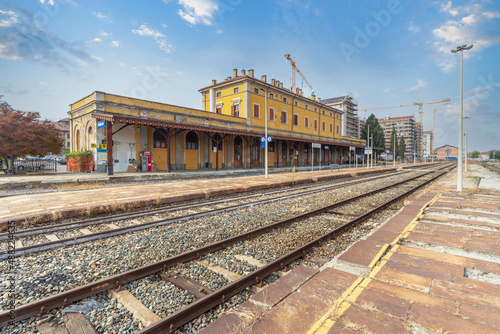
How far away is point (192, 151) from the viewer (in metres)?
25.2

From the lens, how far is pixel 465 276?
3232 mm

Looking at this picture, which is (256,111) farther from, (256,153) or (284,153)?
(284,153)

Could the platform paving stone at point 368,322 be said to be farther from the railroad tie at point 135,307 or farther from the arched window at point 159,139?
the arched window at point 159,139

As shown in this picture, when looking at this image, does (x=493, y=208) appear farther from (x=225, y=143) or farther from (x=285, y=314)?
(x=225, y=143)

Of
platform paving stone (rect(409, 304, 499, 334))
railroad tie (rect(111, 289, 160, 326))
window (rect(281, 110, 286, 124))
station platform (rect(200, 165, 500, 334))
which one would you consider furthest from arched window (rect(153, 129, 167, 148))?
platform paving stone (rect(409, 304, 499, 334))

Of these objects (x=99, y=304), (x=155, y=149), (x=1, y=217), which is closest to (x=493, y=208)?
(x=99, y=304)

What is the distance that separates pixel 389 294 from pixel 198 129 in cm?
2105

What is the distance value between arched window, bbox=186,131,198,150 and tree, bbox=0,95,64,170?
34.9 ft

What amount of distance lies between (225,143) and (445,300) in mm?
26561

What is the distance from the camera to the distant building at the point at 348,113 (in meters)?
91.8

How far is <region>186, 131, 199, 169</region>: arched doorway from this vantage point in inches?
974

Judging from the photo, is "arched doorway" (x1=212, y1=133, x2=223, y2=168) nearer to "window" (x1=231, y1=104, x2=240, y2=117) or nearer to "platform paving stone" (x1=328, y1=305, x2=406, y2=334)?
"window" (x1=231, y1=104, x2=240, y2=117)

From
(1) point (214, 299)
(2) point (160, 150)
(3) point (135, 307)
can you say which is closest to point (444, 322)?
(1) point (214, 299)

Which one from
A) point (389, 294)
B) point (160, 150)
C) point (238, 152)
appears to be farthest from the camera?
point (238, 152)
